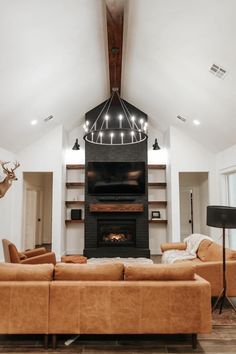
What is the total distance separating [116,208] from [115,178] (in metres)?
Result: 0.84

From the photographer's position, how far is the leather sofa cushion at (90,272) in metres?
2.82

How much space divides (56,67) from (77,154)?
11.1ft

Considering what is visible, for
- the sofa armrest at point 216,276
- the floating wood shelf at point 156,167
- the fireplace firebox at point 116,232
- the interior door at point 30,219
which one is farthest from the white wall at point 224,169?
the interior door at point 30,219

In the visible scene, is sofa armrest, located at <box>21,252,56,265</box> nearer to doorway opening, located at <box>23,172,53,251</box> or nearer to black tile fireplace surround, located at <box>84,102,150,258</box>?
black tile fireplace surround, located at <box>84,102,150,258</box>

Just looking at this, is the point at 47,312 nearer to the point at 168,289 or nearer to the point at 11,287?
the point at 11,287

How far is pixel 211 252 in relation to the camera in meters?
4.52

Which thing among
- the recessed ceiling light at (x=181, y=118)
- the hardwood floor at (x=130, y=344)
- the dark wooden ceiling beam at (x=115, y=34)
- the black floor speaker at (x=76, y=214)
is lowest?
the hardwood floor at (x=130, y=344)

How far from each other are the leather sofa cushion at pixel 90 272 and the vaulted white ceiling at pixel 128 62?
3234 millimetres

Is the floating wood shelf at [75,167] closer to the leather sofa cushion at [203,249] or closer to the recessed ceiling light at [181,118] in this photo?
the recessed ceiling light at [181,118]

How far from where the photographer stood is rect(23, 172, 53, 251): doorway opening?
853 cm

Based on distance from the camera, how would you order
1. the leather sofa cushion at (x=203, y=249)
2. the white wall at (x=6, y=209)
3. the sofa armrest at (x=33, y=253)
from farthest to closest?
the white wall at (x=6, y=209), the sofa armrest at (x=33, y=253), the leather sofa cushion at (x=203, y=249)

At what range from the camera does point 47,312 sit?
2.67m

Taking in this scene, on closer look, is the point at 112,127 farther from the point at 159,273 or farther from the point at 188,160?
the point at 159,273

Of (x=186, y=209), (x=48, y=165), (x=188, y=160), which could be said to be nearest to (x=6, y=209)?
(x=48, y=165)
